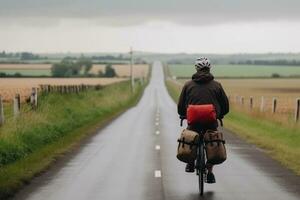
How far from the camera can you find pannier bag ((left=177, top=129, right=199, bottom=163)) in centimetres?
1134

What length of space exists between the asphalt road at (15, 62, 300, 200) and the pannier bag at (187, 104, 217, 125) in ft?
4.20

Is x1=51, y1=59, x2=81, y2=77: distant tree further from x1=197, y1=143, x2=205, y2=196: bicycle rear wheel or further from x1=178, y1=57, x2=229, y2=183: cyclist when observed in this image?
x1=197, y1=143, x2=205, y2=196: bicycle rear wheel

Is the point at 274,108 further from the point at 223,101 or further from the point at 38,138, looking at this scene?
the point at 223,101

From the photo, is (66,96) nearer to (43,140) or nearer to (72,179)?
(43,140)

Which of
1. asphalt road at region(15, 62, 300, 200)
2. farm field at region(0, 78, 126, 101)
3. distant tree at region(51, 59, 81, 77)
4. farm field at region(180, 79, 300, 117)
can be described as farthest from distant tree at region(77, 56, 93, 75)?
asphalt road at region(15, 62, 300, 200)

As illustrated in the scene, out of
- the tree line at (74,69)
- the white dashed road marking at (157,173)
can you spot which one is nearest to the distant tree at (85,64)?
the tree line at (74,69)

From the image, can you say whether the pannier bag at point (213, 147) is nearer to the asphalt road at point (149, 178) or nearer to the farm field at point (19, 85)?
the asphalt road at point (149, 178)

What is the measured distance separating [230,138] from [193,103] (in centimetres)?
1414

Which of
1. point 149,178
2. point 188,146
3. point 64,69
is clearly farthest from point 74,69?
point 188,146

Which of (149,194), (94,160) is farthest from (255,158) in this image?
(149,194)

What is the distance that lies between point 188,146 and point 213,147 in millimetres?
411

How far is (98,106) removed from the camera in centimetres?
4609

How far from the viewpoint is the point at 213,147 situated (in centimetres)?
1138

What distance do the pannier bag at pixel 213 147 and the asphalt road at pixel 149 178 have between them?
0.65 meters
